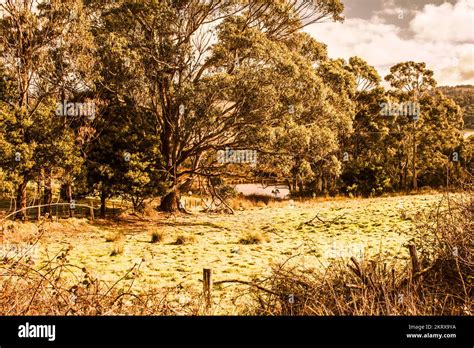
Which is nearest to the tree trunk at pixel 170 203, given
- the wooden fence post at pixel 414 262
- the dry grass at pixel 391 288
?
the dry grass at pixel 391 288

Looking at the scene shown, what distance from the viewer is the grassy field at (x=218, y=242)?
8727mm

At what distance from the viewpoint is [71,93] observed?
17406mm

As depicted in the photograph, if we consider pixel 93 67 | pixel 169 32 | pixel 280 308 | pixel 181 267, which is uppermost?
pixel 169 32

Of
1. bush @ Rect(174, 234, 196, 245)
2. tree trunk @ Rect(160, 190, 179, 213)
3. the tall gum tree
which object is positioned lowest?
bush @ Rect(174, 234, 196, 245)

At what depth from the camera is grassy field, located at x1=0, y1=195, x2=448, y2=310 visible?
8727 millimetres

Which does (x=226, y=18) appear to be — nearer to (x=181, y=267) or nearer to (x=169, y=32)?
(x=169, y=32)

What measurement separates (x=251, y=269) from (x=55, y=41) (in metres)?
12.7

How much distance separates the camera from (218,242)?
13.3 m

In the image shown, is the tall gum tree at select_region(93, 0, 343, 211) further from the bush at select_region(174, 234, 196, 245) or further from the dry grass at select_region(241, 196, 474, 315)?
the dry grass at select_region(241, 196, 474, 315)

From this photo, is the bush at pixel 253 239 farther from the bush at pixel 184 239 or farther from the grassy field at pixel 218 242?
the bush at pixel 184 239

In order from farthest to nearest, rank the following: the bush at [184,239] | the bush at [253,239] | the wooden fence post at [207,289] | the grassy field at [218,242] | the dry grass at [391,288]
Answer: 1. the bush at [184,239]
2. the bush at [253,239]
3. the grassy field at [218,242]
4. the wooden fence post at [207,289]
5. the dry grass at [391,288]

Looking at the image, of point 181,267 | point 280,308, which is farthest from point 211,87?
point 280,308
